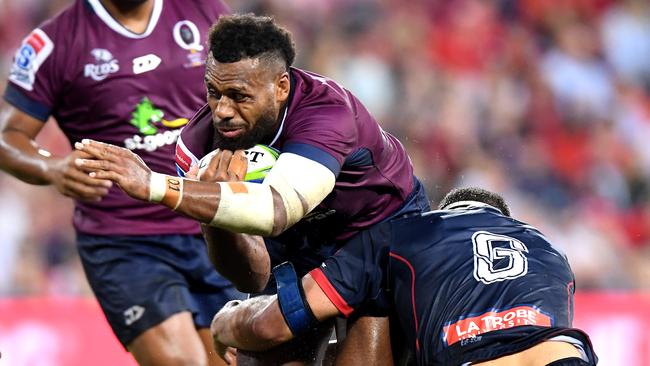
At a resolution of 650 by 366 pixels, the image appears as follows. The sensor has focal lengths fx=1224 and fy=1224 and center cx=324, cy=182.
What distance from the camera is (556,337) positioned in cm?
461

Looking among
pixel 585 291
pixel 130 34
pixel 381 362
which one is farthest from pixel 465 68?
pixel 381 362

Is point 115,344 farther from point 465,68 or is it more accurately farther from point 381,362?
point 465,68

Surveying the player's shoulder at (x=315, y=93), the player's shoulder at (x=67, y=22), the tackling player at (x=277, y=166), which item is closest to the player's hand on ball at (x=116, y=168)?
the tackling player at (x=277, y=166)

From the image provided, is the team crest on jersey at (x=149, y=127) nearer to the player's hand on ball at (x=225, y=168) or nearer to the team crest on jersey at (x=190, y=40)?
the team crest on jersey at (x=190, y=40)

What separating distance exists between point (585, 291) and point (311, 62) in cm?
315

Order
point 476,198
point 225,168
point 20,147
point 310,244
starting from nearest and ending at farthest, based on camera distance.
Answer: point 225,168
point 310,244
point 476,198
point 20,147

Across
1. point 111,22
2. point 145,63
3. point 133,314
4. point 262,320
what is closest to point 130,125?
point 145,63

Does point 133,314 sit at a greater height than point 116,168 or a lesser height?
lesser

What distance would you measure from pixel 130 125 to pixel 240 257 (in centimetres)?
120

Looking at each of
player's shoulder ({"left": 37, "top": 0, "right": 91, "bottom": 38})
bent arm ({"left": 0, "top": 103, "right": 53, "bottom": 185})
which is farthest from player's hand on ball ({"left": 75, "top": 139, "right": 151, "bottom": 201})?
player's shoulder ({"left": 37, "top": 0, "right": 91, "bottom": 38})

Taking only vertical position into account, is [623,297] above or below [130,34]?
below

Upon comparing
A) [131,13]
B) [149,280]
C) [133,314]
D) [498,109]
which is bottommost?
→ [133,314]

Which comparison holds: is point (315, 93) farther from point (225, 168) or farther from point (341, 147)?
point (225, 168)

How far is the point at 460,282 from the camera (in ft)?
16.0
